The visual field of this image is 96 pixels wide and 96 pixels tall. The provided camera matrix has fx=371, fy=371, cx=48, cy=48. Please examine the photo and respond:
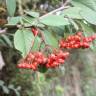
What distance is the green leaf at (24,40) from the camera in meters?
1.30

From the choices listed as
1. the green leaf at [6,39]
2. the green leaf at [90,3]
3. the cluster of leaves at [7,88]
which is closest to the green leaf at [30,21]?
the green leaf at [90,3]

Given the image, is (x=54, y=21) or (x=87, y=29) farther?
(x=87, y=29)

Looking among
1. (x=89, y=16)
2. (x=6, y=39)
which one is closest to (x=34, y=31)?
(x=89, y=16)

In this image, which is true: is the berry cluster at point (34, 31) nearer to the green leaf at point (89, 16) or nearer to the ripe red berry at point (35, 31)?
the ripe red berry at point (35, 31)

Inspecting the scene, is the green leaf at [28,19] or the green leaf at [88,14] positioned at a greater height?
the green leaf at [88,14]

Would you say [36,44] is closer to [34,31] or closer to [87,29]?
[34,31]

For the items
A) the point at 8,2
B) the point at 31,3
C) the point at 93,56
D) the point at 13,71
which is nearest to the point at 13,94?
the point at 13,71

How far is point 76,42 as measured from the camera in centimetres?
148

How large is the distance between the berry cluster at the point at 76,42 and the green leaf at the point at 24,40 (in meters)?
0.19

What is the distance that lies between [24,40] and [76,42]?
254 millimetres

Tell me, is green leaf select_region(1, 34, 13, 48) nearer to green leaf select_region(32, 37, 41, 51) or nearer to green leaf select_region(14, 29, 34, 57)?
green leaf select_region(32, 37, 41, 51)

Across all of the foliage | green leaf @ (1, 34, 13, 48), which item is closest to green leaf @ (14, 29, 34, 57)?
the foliage

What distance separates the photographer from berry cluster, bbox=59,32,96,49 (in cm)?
146

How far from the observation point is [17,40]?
132 centimetres
